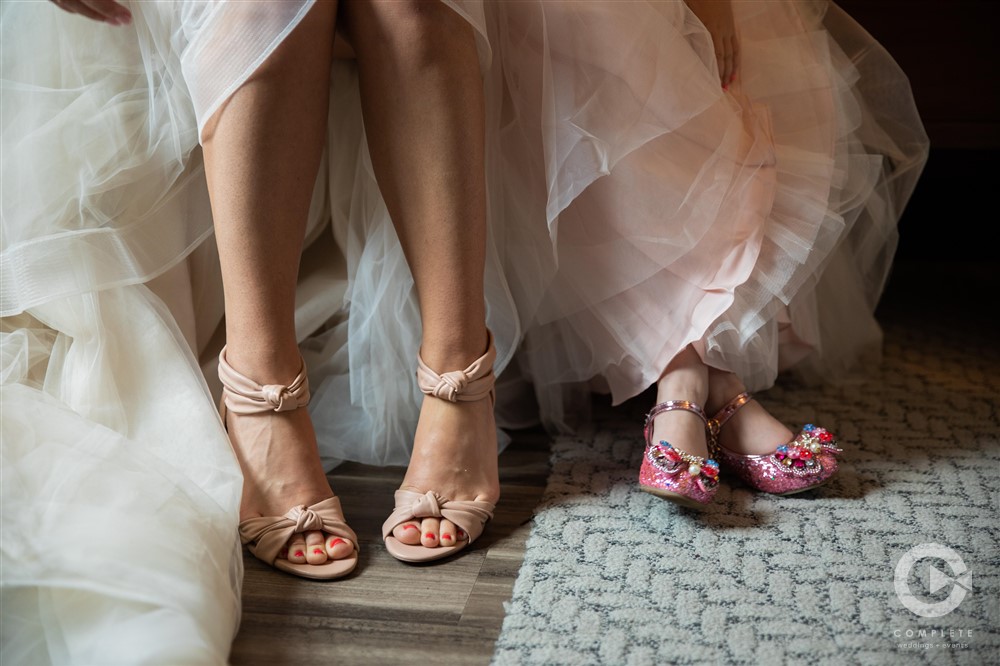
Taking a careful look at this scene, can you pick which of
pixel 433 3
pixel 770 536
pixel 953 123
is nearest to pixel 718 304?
pixel 770 536

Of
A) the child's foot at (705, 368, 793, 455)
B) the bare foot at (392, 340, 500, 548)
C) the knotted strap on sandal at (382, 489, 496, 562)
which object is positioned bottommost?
the child's foot at (705, 368, 793, 455)

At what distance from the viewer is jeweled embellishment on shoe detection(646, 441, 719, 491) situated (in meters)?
0.81

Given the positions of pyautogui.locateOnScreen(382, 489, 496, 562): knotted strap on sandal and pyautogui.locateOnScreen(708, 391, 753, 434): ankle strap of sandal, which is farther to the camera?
pyautogui.locateOnScreen(708, 391, 753, 434): ankle strap of sandal

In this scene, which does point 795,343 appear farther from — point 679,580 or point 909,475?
point 679,580

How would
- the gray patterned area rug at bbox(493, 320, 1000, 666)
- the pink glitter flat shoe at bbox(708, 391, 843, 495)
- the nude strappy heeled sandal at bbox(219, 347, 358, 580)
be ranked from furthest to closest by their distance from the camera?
the pink glitter flat shoe at bbox(708, 391, 843, 495) < the nude strappy heeled sandal at bbox(219, 347, 358, 580) < the gray patterned area rug at bbox(493, 320, 1000, 666)

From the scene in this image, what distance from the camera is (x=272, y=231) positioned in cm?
76

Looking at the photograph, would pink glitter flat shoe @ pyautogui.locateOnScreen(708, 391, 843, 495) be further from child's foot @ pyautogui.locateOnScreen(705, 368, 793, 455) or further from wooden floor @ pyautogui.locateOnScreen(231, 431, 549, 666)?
wooden floor @ pyautogui.locateOnScreen(231, 431, 549, 666)

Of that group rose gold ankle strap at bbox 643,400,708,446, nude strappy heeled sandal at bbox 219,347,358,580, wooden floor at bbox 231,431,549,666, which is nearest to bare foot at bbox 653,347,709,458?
rose gold ankle strap at bbox 643,400,708,446

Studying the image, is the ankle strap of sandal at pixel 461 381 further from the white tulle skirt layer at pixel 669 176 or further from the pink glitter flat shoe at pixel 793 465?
the pink glitter flat shoe at pixel 793 465

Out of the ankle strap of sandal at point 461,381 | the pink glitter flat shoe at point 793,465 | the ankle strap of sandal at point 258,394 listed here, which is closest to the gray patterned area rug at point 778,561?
the pink glitter flat shoe at point 793,465

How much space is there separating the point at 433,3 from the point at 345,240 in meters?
0.30

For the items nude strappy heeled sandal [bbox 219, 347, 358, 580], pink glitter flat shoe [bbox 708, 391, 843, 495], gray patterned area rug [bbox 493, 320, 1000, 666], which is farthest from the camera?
pink glitter flat shoe [bbox 708, 391, 843, 495]

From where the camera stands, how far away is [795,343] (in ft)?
3.67

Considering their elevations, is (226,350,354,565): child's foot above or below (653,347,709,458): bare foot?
above
